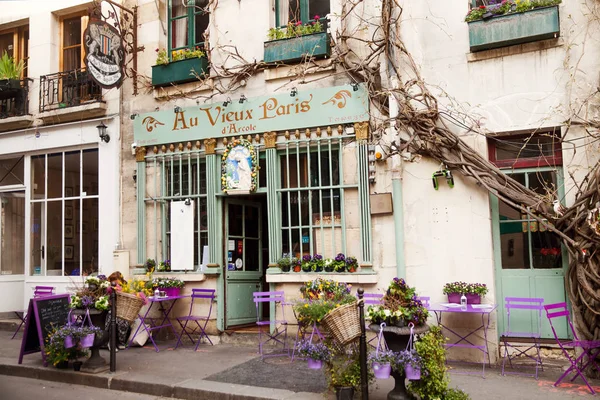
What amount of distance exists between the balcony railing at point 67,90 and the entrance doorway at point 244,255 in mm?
3529

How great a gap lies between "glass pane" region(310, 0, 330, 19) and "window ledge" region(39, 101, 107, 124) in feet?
14.0

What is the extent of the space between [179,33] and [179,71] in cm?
100

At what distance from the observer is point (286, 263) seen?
8.85 m

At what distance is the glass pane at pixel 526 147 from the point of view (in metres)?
7.69

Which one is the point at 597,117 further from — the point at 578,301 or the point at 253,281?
the point at 253,281

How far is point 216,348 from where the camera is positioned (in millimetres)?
9062

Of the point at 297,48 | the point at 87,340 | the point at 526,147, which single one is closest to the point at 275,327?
the point at 87,340

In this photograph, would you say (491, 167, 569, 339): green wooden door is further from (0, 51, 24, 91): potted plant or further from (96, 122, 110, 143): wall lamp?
(0, 51, 24, 91): potted plant

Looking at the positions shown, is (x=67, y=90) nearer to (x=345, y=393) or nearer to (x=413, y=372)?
(x=345, y=393)

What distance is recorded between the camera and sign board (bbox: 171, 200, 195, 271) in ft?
31.9

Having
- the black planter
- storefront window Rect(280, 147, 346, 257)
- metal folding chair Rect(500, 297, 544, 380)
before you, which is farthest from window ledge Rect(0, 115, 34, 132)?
metal folding chair Rect(500, 297, 544, 380)

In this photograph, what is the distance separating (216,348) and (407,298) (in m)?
4.35

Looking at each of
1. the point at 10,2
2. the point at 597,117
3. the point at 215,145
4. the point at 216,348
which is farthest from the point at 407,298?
the point at 10,2

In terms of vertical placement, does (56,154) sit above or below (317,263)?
above
